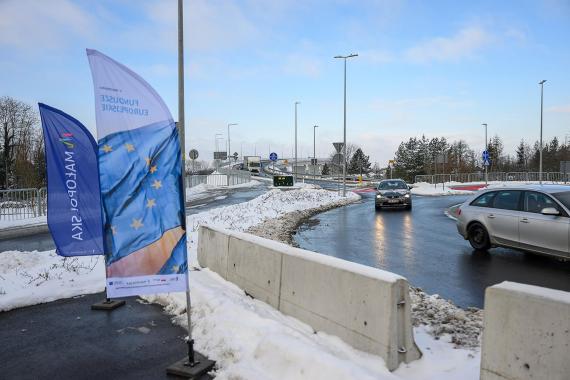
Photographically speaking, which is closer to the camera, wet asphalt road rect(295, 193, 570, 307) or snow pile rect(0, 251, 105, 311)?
snow pile rect(0, 251, 105, 311)

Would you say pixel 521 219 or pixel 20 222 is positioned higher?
pixel 521 219

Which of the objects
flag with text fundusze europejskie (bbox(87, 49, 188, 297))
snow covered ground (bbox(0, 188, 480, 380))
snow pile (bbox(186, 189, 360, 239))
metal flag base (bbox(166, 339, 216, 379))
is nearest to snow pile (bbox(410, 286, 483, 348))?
snow covered ground (bbox(0, 188, 480, 380))

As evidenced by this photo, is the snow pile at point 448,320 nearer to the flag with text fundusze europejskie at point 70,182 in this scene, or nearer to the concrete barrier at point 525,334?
the concrete barrier at point 525,334

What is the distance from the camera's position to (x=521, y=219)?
8.85 m

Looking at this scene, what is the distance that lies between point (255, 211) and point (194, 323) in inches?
534

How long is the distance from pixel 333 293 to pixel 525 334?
75.2 inches

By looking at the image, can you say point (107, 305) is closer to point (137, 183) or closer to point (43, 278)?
point (43, 278)

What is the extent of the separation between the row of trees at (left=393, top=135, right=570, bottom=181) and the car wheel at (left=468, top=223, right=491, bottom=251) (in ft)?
187

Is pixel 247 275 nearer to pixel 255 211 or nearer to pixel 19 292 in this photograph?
pixel 19 292

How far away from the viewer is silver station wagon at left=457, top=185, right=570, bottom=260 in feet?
26.5

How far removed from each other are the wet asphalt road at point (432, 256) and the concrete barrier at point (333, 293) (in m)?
2.62

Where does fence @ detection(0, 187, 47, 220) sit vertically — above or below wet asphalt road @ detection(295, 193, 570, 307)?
above

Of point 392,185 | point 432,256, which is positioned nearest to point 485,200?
point 432,256

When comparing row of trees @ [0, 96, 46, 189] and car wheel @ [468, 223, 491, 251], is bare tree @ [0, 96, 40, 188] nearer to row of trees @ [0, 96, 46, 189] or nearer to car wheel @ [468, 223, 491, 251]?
row of trees @ [0, 96, 46, 189]
